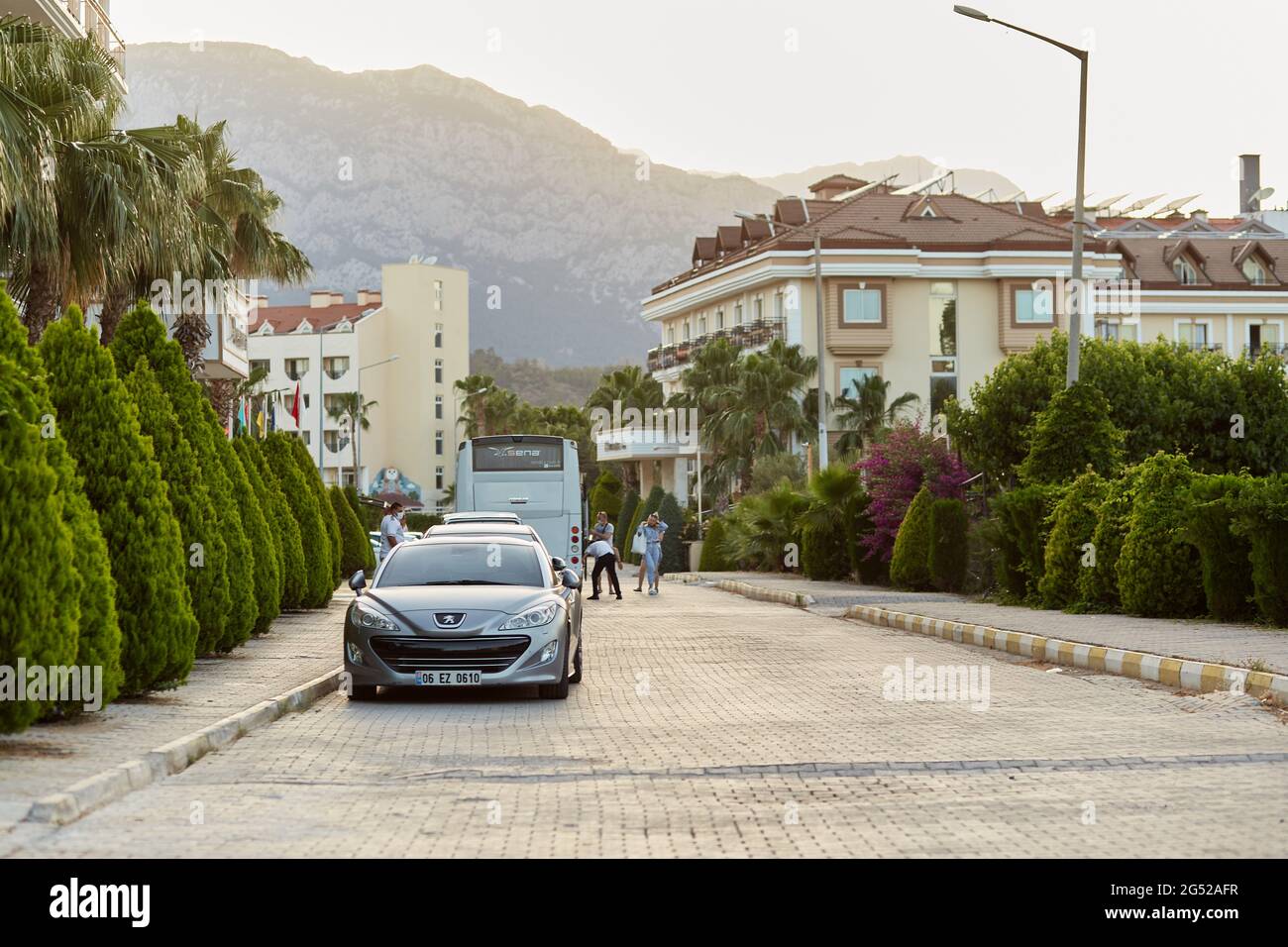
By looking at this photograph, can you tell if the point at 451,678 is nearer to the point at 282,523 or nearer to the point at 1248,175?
the point at 282,523

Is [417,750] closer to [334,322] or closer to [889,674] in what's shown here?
[889,674]

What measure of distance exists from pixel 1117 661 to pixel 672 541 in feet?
166

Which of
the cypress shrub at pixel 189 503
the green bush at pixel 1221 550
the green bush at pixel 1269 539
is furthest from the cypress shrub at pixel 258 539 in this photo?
the green bush at pixel 1269 539

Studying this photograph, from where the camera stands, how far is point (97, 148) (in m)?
24.4

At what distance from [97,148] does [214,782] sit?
1676cm

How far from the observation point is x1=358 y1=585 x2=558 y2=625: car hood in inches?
579

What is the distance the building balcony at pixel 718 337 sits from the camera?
72188 millimetres

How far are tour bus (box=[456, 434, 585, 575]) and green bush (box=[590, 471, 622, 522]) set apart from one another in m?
47.3

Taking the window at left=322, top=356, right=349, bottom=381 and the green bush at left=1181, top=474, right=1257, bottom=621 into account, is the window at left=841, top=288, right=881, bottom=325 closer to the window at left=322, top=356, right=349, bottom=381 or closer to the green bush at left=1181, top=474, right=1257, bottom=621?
the green bush at left=1181, top=474, right=1257, bottom=621

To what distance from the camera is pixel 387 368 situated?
131m

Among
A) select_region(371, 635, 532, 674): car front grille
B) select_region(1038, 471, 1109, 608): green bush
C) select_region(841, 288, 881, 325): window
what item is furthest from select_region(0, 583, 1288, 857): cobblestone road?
select_region(841, 288, 881, 325): window

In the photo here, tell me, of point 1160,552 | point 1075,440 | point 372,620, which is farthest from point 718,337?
point 372,620

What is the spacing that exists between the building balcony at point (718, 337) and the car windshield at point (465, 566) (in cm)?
5216
